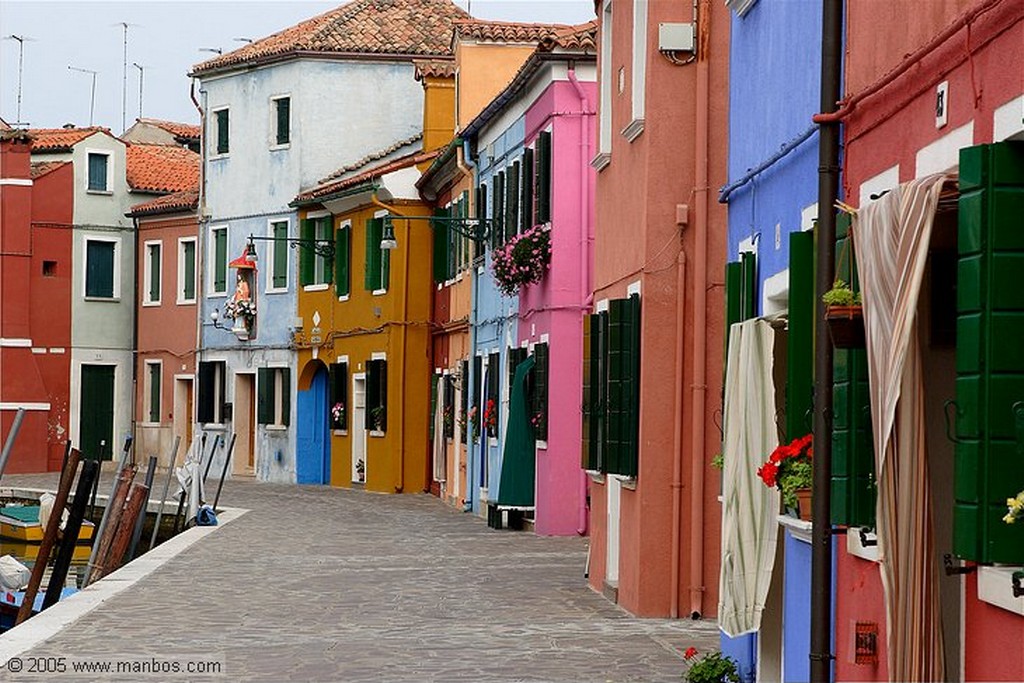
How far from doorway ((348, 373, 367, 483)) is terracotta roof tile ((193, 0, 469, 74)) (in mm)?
7829

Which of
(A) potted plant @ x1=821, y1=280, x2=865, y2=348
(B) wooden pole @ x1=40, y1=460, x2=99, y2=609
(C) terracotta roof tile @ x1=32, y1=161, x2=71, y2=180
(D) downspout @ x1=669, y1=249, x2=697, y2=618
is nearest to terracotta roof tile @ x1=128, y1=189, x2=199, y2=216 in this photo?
(C) terracotta roof tile @ x1=32, y1=161, x2=71, y2=180

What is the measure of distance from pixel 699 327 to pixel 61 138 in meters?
37.3

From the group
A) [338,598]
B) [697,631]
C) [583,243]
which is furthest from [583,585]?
[583,243]

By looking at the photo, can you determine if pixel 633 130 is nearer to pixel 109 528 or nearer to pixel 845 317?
pixel 845 317

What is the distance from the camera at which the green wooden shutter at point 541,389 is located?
24.9m

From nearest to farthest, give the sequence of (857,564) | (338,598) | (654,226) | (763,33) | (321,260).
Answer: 1. (857,564)
2. (763,33)
3. (654,226)
4. (338,598)
5. (321,260)

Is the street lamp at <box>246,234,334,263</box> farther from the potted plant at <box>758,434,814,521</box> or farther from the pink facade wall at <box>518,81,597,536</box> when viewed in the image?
the potted plant at <box>758,434,814,521</box>

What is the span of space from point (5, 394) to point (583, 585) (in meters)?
31.0

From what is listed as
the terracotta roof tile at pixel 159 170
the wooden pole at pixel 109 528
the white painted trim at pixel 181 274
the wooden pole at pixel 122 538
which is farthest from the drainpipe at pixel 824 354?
the terracotta roof tile at pixel 159 170

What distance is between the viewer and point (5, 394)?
46469 mm

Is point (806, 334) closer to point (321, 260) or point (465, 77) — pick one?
point (465, 77)

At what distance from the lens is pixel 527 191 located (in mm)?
27062

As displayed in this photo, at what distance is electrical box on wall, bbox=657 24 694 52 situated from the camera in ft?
50.2

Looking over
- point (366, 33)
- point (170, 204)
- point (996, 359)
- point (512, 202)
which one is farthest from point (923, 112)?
point (170, 204)
